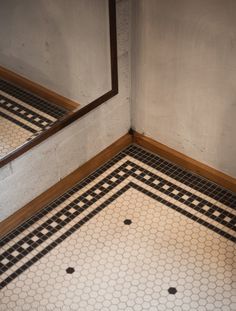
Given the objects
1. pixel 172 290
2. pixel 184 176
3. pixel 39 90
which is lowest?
pixel 172 290

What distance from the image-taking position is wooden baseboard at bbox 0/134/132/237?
8.80ft

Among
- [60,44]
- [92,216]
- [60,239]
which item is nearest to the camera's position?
[60,44]

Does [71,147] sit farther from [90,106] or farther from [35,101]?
[35,101]

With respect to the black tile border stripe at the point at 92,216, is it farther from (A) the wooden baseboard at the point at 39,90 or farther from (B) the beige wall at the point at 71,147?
(A) the wooden baseboard at the point at 39,90

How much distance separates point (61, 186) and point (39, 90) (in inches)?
20.0

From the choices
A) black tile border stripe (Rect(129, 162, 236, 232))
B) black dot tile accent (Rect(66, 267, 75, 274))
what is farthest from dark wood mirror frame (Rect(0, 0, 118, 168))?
black dot tile accent (Rect(66, 267, 75, 274))

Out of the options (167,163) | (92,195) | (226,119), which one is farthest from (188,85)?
(92,195)

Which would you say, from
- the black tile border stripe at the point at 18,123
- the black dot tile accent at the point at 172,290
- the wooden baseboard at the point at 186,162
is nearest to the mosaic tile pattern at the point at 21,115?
the black tile border stripe at the point at 18,123

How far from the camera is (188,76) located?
2.66 m

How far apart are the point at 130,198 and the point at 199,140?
0.44 m

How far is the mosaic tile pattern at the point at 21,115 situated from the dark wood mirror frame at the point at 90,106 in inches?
0.8

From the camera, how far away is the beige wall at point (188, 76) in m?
2.45

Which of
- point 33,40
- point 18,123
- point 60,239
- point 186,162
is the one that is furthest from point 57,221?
point 33,40

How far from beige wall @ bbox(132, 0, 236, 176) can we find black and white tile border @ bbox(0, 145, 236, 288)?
13 cm
